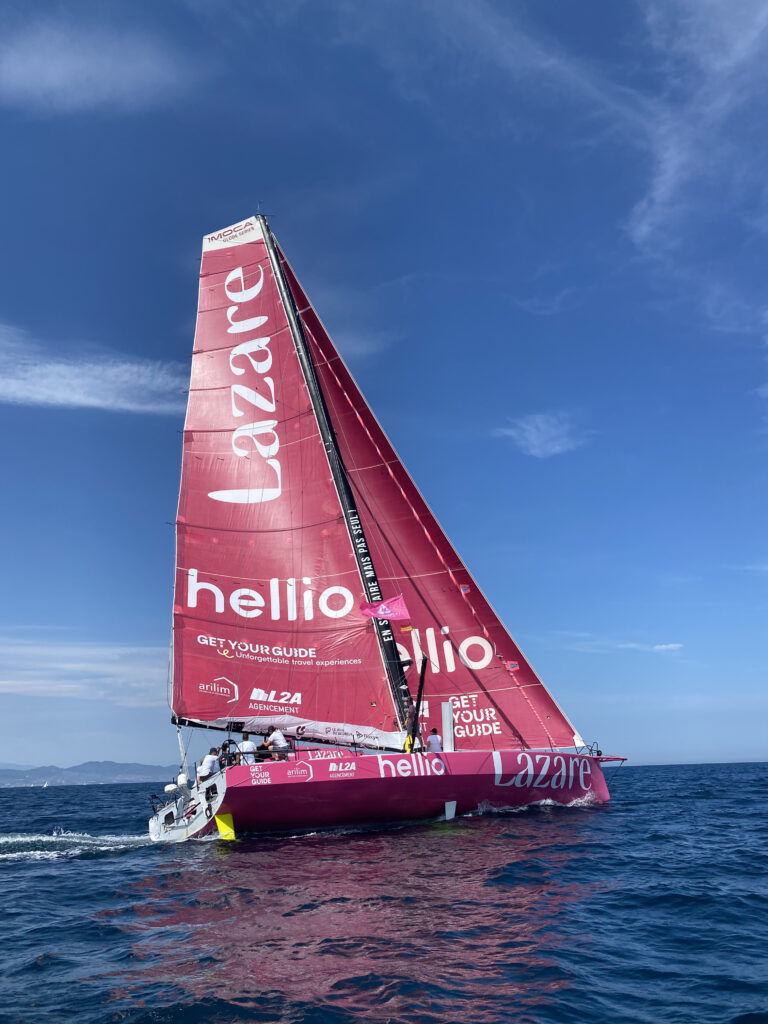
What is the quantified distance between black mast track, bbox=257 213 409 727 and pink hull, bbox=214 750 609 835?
2.35 meters

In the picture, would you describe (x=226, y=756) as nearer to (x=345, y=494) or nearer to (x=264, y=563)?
(x=264, y=563)

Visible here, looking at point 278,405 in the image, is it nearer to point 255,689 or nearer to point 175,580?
point 175,580

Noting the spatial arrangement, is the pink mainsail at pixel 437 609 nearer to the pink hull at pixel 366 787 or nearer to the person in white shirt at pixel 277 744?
the pink hull at pixel 366 787

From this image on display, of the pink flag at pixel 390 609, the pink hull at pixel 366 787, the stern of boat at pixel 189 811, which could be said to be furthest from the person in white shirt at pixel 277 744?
the pink flag at pixel 390 609

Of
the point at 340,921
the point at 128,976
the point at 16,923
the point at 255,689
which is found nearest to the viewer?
the point at 128,976

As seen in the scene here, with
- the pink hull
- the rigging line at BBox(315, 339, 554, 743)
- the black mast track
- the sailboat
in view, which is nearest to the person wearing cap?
the sailboat

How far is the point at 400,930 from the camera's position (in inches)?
333

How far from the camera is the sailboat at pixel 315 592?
17828mm

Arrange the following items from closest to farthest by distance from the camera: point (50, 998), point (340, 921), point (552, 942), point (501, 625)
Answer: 1. point (50, 998)
2. point (552, 942)
3. point (340, 921)
4. point (501, 625)

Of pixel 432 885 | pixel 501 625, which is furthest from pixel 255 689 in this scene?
pixel 432 885

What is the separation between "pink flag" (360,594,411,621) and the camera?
17156 mm

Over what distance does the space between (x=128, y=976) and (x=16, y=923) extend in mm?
3684

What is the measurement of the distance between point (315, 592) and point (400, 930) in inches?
415

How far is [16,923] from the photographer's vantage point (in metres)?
9.89
